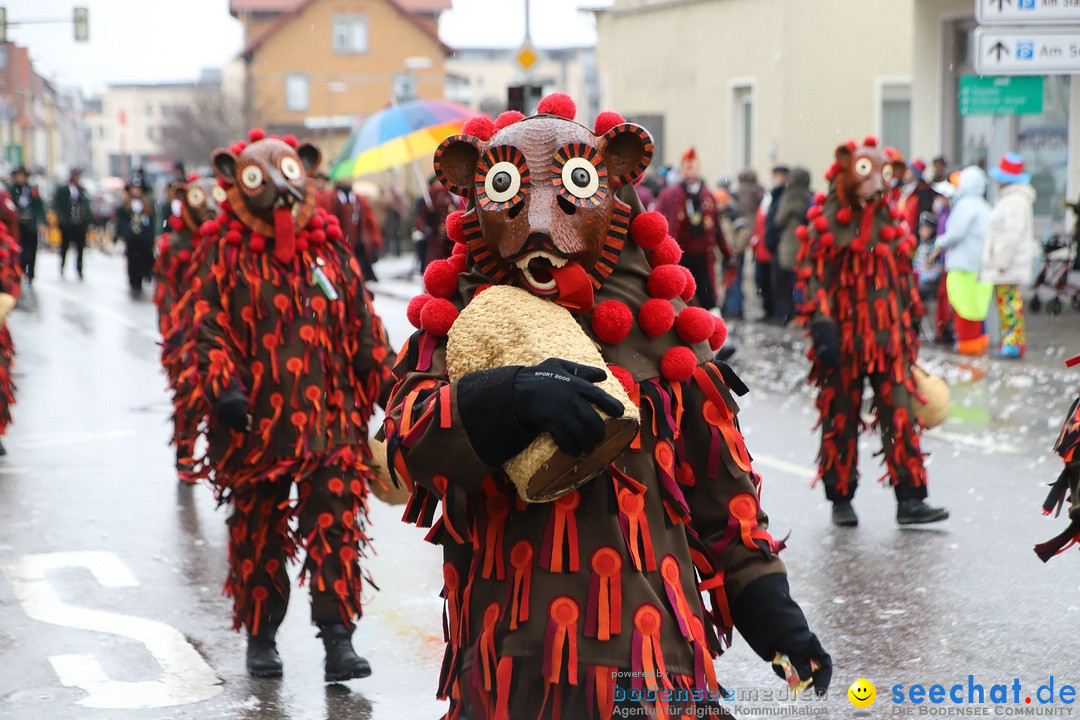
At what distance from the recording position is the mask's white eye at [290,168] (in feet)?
16.8

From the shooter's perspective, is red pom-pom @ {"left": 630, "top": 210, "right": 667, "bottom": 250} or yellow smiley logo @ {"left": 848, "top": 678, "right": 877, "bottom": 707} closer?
red pom-pom @ {"left": 630, "top": 210, "right": 667, "bottom": 250}

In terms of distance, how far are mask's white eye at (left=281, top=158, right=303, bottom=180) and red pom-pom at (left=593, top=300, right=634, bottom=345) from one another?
2657mm

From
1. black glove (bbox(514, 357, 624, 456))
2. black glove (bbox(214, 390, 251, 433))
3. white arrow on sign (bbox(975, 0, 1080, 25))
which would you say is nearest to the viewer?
black glove (bbox(514, 357, 624, 456))

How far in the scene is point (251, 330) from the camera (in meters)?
5.12

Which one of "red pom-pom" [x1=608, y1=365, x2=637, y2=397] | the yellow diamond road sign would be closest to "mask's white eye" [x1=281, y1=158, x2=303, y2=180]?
"red pom-pom" [x1=608, y1=365, x2=637, y2=397]

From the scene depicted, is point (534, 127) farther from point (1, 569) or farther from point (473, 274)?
point (1, 569)

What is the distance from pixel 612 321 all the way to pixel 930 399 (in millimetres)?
4923

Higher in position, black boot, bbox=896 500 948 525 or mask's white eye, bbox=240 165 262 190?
mask's white eye, bbox=240 165 262 190

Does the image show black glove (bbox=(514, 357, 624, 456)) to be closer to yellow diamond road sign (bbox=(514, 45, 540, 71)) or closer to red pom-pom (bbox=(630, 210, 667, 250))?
red pom-pom (bbox=(630, 210, 667, 250))

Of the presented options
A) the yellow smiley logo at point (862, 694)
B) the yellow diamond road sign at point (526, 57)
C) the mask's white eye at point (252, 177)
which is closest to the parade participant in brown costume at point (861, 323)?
the yellow smiley logo at point (862, 694)

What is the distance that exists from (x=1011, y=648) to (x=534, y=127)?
3.49 metres

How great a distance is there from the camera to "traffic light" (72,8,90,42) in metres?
37.7

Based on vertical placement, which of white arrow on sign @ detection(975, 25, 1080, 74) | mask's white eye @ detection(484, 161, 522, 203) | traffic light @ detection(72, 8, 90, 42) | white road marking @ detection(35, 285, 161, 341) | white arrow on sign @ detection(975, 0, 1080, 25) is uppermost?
traffic light @ detection(72, 8, 90, 42)

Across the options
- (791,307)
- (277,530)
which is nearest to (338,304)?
(277,530)
